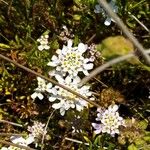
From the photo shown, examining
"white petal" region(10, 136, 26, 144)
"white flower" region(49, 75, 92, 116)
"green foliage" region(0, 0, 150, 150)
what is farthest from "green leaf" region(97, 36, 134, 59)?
"white petal" region(10, 136, 26, 144)

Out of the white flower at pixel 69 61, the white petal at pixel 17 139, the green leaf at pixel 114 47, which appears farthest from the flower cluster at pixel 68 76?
the green leaf at pixel 114 47

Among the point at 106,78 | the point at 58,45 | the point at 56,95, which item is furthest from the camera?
the point at 106,78

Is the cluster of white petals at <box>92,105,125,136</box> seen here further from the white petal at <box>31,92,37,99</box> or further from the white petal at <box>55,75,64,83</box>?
the white petal at <box>31,92,37,99</box>

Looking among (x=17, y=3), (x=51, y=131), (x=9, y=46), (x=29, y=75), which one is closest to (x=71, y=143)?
(x=51, y=131)

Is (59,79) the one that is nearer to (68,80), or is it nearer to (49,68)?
(68,80)

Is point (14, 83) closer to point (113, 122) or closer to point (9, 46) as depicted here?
point (9, 46)

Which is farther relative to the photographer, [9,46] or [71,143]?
[9,46]

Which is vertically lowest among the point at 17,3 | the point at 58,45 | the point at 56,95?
the point at 56,95

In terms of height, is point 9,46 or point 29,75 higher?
point 9,46

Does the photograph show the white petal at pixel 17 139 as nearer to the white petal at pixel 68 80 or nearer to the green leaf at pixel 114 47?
the white petal at pixel 68 80
